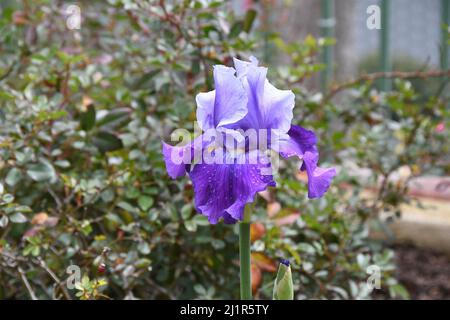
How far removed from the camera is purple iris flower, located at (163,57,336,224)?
2.92ft

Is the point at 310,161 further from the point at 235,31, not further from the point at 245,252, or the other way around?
the point at 235,31

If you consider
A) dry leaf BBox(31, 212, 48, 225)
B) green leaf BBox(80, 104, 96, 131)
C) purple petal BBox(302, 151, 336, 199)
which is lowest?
dry leaf BBox(31, 212, 48, 225)

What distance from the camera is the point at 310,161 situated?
3.05 feet

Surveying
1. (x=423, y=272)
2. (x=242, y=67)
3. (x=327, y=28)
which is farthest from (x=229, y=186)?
(x=327, y=28)

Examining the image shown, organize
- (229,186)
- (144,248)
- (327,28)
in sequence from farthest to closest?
(327,28) → (144,248) → (229,186)

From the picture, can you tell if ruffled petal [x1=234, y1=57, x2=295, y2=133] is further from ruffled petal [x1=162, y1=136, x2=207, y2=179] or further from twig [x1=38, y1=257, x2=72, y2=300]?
twig [x1=38, y1=257, x2=72, y2=300]

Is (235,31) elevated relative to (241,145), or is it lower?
elevated

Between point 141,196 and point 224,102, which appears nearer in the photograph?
point 224,102

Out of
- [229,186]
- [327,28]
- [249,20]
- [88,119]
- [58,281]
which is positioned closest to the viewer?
[229,186]

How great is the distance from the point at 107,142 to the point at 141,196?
0.66 feet

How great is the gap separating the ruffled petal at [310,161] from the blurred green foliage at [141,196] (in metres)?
0.46

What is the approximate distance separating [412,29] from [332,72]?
388 centimetres

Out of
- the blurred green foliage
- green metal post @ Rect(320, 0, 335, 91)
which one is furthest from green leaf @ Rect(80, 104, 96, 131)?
green metal post @ Rect(320, 0, 335, 91)
